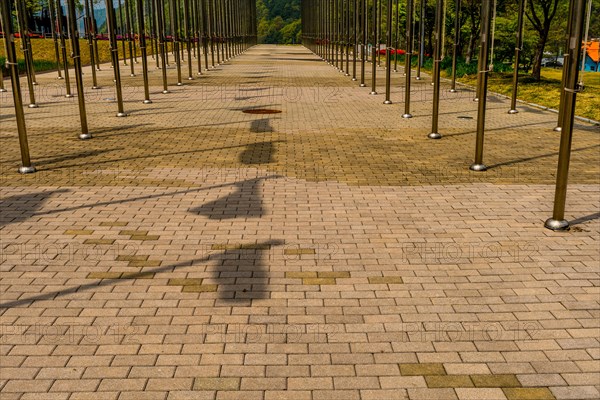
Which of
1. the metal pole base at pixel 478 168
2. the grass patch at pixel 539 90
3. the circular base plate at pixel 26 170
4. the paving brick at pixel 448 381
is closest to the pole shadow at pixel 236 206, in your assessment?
the circular base plate at pixel 26 170

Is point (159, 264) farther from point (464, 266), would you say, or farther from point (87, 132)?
point (87, 132)

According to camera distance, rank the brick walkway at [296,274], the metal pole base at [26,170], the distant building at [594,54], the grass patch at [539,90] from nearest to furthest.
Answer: the brick walkway at [296,274], the metal pole base at [26,170], the grass patch at [539,90], the distant building at [594,54]

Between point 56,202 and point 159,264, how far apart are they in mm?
3090

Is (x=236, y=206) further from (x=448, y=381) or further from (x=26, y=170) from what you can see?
(x=448, y=381)

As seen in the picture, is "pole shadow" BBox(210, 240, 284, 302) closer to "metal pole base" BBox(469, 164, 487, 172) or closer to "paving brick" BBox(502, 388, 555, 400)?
"paving brick" BBox(502, 388, 555, 400)

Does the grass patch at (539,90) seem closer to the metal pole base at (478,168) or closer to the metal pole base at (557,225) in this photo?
the metal pole base at (478,168)

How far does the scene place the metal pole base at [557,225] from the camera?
286 inches

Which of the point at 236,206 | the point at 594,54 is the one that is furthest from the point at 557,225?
the point at 594,54

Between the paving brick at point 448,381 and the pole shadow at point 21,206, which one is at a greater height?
the pole shadow at point 21,206

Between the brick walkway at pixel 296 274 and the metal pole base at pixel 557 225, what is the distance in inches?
7.2

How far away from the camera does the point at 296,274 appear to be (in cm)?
594

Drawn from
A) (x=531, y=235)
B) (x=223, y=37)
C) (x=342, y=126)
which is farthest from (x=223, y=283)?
(x=223, y=37)

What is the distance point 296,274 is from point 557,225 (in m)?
3.45

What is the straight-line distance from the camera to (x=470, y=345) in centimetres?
454
